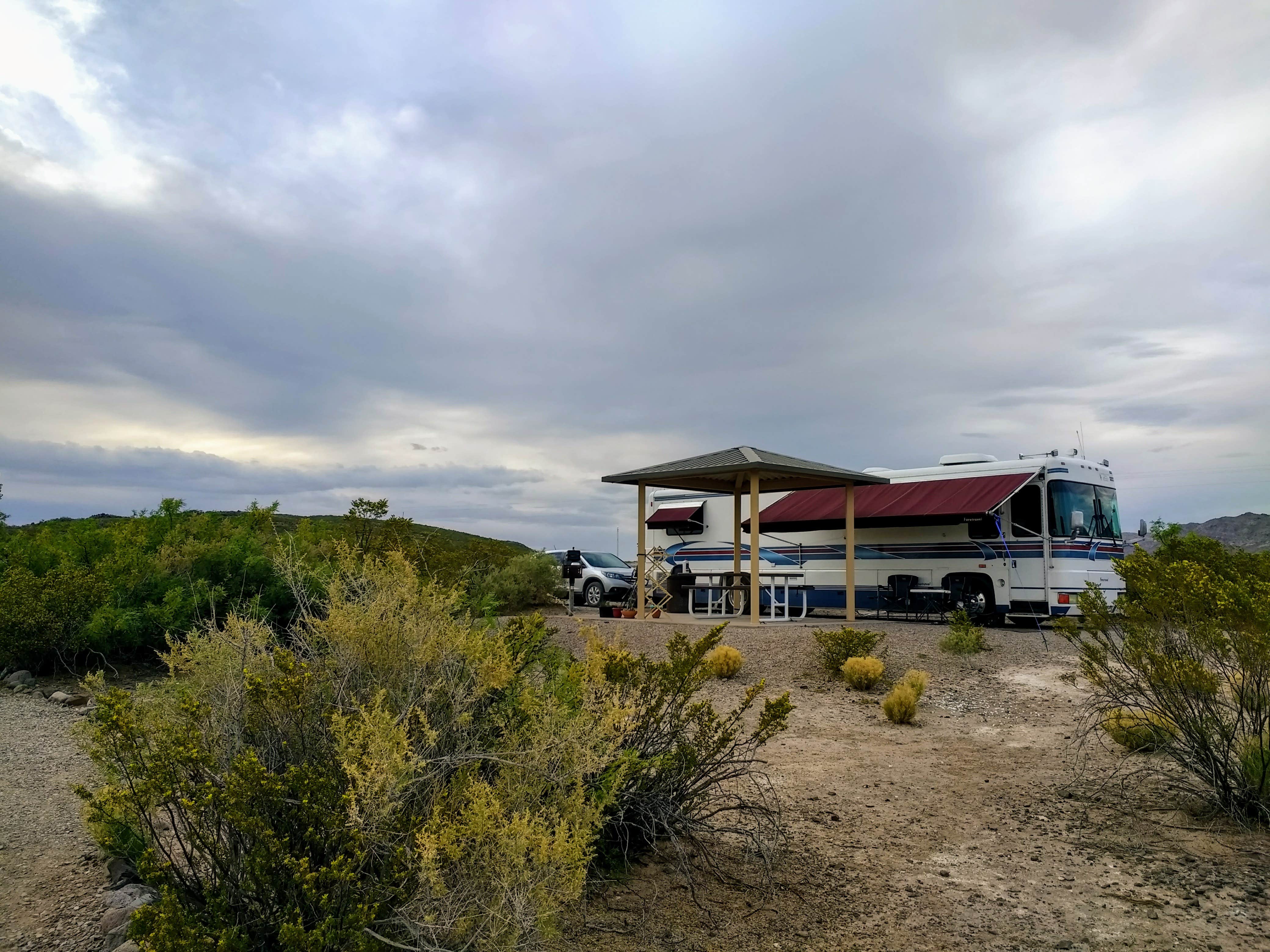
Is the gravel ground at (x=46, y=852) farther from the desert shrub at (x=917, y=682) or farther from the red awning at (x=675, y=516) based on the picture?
the red awning at (x=675, y=516)

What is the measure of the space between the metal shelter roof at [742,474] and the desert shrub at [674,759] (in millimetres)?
8963

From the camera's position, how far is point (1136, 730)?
5.70 metres

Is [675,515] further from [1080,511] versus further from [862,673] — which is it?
[862,673]

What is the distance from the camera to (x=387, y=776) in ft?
8.16

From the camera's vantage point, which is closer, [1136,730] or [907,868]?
[907,868]

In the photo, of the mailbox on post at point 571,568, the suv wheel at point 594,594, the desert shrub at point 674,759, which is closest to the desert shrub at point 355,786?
the desert shrub at point 674,759

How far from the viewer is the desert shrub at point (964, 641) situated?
1056cm

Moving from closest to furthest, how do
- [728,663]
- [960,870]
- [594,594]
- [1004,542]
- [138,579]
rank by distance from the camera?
[960,870] < [138,579] < [728,663] < [1004,542] < [594,594]

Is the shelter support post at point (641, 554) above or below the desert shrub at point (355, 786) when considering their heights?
above

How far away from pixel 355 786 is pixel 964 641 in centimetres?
932

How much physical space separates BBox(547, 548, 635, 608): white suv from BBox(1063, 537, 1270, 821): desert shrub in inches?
568

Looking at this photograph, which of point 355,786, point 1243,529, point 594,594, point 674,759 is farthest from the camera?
point 1243,529

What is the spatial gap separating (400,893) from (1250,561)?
981 centimetres

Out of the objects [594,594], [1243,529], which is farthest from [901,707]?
[1243,529]
